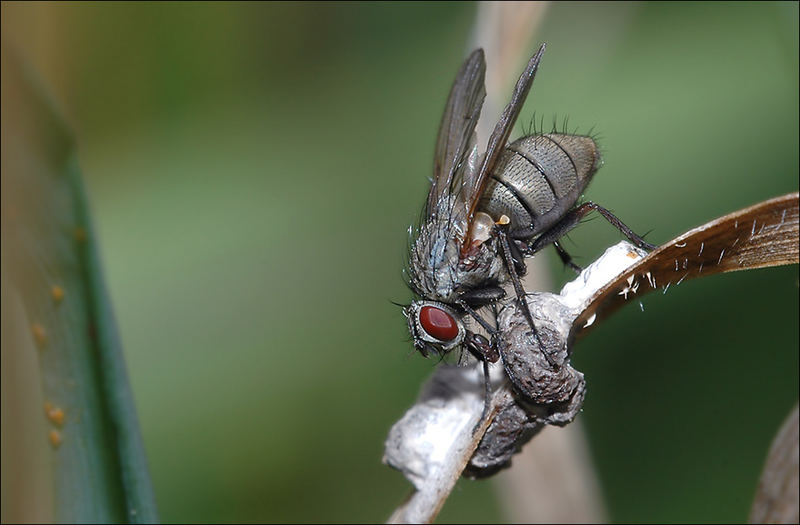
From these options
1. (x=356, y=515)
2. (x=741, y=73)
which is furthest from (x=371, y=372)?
(x=741, y=73)

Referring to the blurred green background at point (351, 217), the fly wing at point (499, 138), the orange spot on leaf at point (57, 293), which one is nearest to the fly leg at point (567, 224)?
the fly wing at point (499, 138)

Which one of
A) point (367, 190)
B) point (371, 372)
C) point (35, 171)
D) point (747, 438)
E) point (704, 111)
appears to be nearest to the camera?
point (35, 171)

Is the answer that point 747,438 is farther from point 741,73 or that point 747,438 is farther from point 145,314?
point 145,314

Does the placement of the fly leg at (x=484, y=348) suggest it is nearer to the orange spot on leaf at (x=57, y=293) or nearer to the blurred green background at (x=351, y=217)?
the blurred green background at (x=351, y=217)

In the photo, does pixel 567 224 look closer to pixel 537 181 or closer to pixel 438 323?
pixel 537 181

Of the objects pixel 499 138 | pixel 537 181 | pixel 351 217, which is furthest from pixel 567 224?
pixel 351 217

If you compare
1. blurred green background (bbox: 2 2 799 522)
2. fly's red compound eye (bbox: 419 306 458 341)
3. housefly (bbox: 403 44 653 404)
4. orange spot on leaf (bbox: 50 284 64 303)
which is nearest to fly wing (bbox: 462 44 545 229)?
housefly (bbox: 403 44 653 404)
